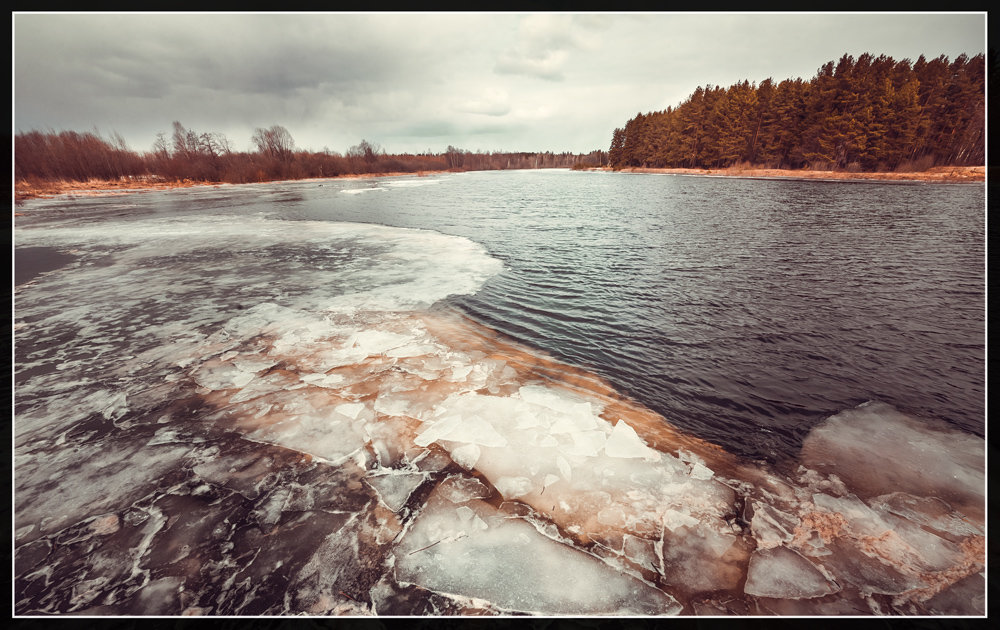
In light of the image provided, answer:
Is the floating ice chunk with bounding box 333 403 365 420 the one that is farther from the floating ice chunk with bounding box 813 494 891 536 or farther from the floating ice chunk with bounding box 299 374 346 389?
the floating ice chunk with bounding box 813 494 891 536

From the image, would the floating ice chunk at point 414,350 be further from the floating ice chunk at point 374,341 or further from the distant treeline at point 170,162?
the distant treeline at point 170,162

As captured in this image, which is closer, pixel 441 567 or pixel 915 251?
pixel 441 567

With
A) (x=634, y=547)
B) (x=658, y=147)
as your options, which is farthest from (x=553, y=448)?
(x=658, y=147)

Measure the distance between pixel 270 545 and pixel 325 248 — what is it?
501 inches

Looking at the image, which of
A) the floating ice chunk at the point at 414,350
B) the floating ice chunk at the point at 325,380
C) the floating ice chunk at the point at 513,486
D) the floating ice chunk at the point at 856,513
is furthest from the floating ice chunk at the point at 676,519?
the floating ice chunk at the point at 325,380

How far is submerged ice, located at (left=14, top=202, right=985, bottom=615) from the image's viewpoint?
2564mm

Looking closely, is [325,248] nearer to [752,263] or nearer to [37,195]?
[752,263]

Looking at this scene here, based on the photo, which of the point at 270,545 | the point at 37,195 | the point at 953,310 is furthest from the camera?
the point at 37,195

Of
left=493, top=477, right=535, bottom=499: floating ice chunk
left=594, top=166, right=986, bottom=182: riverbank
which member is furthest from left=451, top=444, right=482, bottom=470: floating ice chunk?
left=594, top=166, right=986, bottom=182: riverbank

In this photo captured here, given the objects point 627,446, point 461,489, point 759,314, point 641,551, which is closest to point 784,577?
point 641,551

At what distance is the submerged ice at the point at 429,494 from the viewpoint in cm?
256

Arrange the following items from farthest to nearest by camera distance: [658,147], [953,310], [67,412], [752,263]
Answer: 1. [658,147]
2. [752,263]
3. [953,310]
4. [67,412]

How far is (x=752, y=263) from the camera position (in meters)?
11.4

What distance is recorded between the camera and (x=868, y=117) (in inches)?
1684
